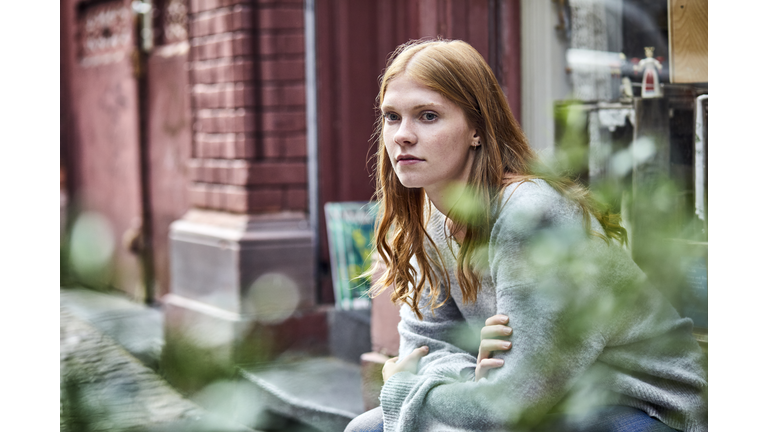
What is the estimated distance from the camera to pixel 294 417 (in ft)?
13.3

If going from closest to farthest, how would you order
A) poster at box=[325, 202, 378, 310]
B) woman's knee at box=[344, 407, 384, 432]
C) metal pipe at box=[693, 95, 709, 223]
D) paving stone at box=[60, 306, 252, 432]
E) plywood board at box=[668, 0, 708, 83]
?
woman's knee at box=[344, 407, 384, 432]
plywood board at box=[668, 0, 708, 83]
metal pipe at box=[693, 95, 709, 223]
paving stone at box=[60, 306, 252, 432]
poster at box=[325, 202, 378, 310]

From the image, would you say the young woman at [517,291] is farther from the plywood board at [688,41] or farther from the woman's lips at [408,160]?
the plywood board at [688,41]

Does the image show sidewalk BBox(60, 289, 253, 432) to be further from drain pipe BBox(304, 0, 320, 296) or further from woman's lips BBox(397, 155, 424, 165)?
woman's lips BBox(397, 155, 424, 165)

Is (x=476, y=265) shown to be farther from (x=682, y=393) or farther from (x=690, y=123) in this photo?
(x=690, y=123)

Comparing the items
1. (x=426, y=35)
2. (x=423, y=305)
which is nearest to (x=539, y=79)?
(x=426, y=35)

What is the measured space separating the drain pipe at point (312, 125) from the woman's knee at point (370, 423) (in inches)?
108

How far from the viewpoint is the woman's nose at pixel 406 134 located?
1.97 metres

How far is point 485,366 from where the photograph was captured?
1846 millimetres

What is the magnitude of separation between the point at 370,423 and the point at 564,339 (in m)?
0.69

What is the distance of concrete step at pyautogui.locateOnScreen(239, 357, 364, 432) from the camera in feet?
12.7

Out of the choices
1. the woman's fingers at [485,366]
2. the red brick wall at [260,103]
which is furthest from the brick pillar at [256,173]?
the woman's fingers at [485,366]

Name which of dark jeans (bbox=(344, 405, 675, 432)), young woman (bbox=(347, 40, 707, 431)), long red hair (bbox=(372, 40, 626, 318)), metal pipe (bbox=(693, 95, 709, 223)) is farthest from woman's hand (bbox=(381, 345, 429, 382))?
metal pipe (bbox=(693, 95, 709, 223))

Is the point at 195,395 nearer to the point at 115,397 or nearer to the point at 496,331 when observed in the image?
the point at 115,397

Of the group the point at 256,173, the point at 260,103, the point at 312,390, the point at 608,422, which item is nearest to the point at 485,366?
the point at 608,422
